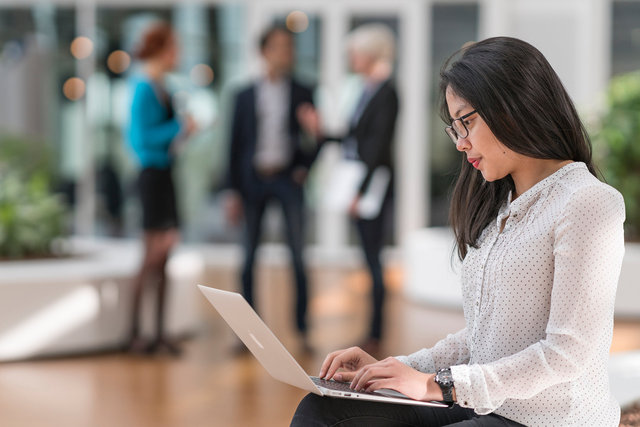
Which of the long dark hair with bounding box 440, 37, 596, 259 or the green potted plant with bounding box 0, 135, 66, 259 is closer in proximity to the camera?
the long dark hair with bounding box 440, 37, 596, 259

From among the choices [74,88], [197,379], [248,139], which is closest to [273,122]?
[248,139]

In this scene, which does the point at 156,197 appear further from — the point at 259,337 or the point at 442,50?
the point at 442,50

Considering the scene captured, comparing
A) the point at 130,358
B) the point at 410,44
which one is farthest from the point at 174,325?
the point at 410,44

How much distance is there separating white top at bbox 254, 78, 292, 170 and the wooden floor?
1.02 metres

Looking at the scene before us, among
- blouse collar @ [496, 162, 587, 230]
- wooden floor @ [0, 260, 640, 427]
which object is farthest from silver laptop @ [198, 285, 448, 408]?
wooden floor @ [0, 260, 640, 427]

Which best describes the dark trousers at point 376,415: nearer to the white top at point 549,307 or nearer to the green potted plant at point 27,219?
the white top at point 549,307

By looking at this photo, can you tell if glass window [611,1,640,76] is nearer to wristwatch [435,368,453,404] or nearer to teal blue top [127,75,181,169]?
teal blue top [127,75,181,169]

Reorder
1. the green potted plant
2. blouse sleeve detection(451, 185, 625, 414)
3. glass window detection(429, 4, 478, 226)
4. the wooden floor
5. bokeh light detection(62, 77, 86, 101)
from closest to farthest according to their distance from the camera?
blouse sleeve detection(451, 185, 625, 414)
the wooden floor
the green potted plant
bokeh light detection(62, 77, 86, 101)
glass window detection(429, 4, 478, 226)

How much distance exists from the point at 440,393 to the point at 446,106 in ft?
1.97

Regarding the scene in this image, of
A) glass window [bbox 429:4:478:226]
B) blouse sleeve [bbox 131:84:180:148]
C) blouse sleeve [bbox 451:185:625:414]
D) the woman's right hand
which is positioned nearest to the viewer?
blouse sleeve [bbox 451:185:625:414]

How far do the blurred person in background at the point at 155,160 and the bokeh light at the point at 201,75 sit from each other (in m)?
4.43

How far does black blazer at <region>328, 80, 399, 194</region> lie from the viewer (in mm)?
4609

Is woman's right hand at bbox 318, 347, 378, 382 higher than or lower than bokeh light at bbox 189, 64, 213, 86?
lower

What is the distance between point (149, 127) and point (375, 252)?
1334 millimetres
